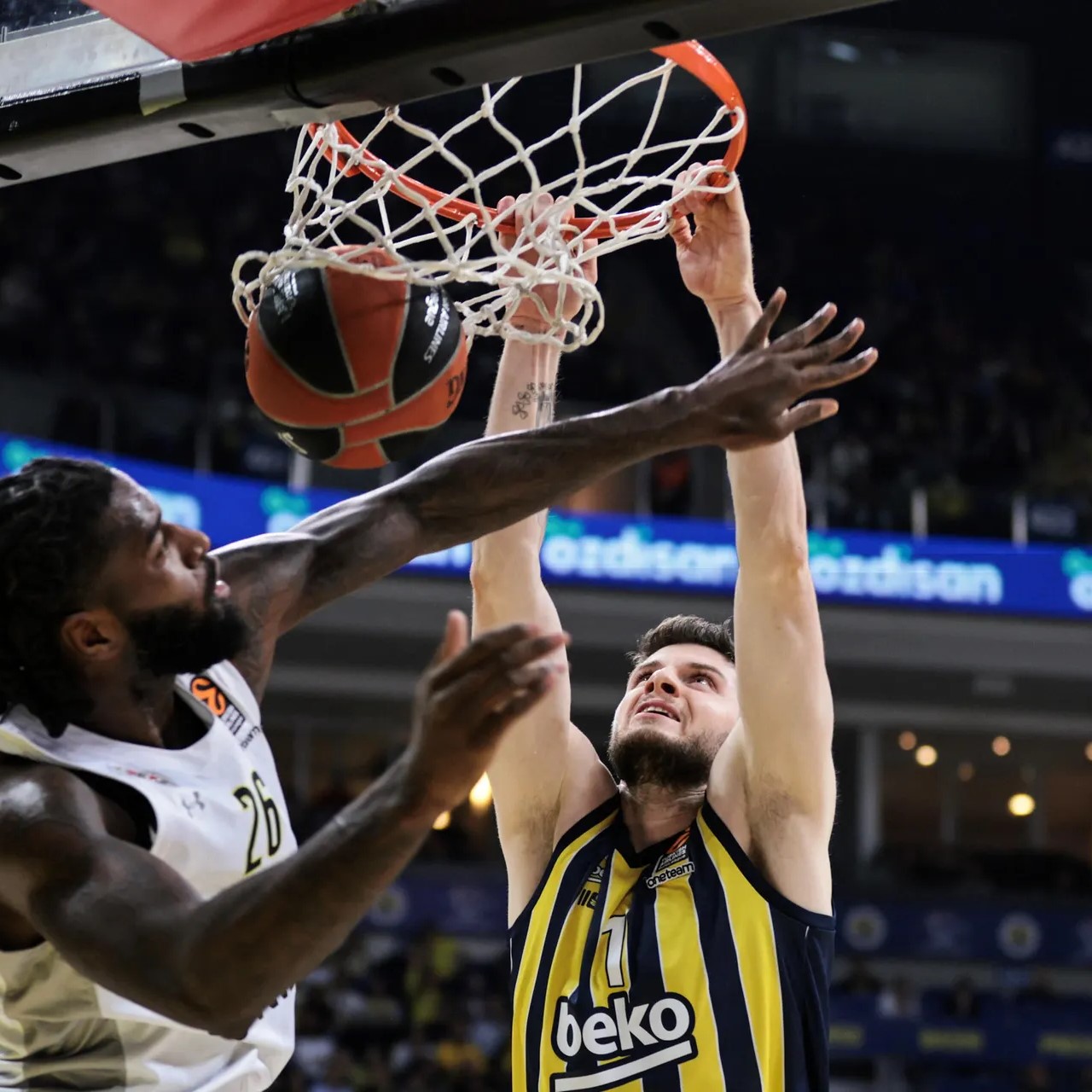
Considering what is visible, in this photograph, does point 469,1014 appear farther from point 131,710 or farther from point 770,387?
point 770,387

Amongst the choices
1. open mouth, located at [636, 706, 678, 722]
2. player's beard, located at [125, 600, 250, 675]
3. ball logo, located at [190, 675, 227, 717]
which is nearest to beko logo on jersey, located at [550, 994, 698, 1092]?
open mouth, located at [636, 706, 678, 722]

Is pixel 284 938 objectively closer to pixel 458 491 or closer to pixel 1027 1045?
pixel 458 491

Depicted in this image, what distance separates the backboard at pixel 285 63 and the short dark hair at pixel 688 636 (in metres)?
1.42

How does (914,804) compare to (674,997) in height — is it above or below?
below

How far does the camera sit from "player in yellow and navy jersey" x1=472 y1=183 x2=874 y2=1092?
2.80 metres

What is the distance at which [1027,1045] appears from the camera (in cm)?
1102

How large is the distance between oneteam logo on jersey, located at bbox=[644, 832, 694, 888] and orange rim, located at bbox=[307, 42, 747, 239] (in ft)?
3.92

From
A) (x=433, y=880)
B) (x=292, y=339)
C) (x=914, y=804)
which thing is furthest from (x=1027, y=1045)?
(x=292, y=339)

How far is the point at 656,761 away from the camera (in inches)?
122

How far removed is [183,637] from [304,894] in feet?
1.94

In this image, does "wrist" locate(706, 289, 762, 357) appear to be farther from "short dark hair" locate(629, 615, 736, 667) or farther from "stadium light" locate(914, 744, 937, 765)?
"stadium light" locate(914, 744, 937, 765)

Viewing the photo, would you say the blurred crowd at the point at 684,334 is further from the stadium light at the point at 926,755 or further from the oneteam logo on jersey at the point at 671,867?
the oneteam logo on jersey at the point at 671,867

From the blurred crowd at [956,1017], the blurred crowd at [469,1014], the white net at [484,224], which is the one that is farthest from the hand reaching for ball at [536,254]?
the blurred crowd at [956,1017]

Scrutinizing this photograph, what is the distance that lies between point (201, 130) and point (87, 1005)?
49.7 inches
